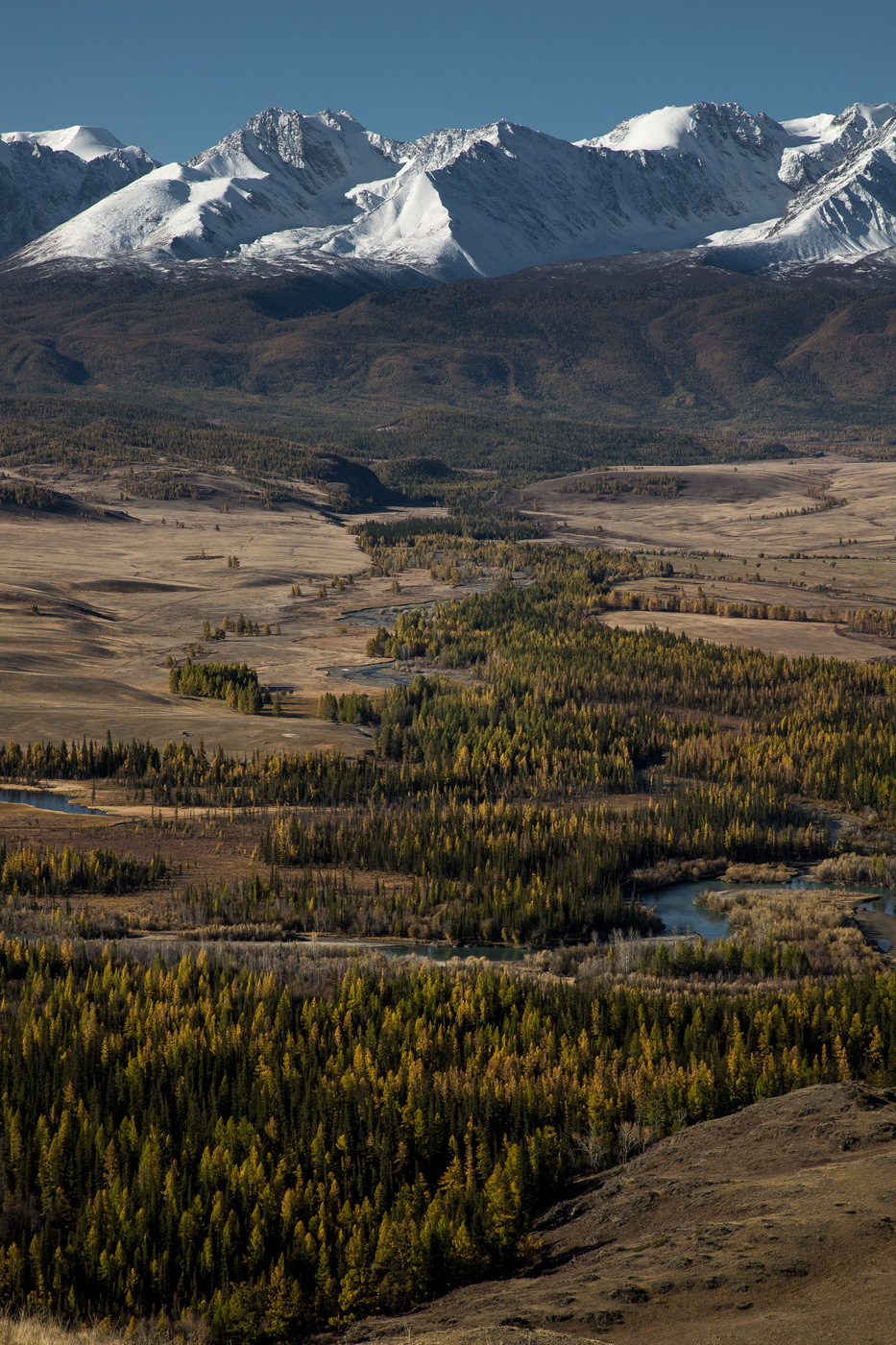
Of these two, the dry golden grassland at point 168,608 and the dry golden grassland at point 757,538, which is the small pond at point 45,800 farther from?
the dry golden grassland at point 757,538

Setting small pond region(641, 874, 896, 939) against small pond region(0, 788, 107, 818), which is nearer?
small pond region(641, 874, 896, 939)

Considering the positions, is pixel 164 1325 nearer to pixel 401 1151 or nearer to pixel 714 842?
pixel 401 1151

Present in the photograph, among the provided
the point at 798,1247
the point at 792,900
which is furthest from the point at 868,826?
the point at 798,1247

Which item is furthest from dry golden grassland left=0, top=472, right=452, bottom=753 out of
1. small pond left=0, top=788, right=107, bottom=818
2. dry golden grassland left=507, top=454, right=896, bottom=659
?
dry golden grassland left=507, top=454, right=896, bottom=659

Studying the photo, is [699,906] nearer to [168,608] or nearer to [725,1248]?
[725,1248]

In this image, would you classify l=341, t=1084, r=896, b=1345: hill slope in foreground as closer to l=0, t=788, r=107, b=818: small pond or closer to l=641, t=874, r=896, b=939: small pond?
l=641, t=874, r=896, b=939: small pond

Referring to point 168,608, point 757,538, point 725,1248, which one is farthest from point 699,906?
point 757,538

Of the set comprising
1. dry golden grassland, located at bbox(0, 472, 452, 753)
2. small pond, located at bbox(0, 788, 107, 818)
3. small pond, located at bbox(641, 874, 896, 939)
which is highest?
dry golden grassland, located at bbox(0, 472, 452, 753)

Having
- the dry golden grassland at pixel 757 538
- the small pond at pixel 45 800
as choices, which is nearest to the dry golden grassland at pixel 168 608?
the small pond at pixel 45 800
